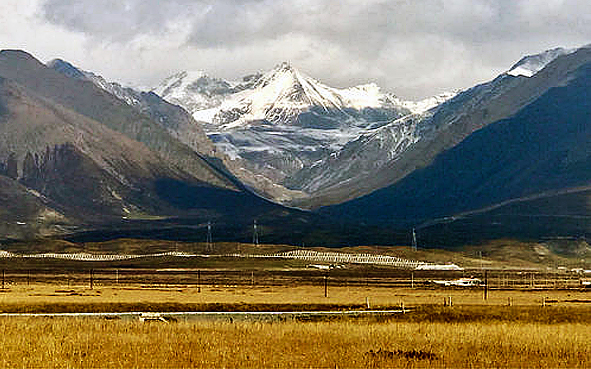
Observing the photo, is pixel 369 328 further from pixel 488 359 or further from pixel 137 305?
pixel 137 305

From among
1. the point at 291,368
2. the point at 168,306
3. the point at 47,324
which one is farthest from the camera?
the point at 168,306

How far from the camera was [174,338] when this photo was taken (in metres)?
56.3

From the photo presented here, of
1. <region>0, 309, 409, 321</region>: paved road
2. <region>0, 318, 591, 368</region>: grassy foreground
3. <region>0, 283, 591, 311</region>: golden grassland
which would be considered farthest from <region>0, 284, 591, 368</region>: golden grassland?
<region>0, 283, 591, 311</region>: golden grassland

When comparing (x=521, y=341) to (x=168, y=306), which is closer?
(x=521, y=341)

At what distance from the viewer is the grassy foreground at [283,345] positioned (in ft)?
153

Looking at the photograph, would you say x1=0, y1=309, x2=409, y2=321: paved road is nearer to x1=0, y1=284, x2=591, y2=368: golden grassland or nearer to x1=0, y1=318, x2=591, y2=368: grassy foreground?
x1=0, y1=284, x2=591, y2=368: golden grassland

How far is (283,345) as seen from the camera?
179 feet

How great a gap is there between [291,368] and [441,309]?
4446cm

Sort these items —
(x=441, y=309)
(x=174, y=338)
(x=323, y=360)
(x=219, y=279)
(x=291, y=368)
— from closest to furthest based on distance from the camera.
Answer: (x=291, y=368) < (x=323, y=360) < (x=174, y=338) < (x=441, y=309) < (x=219, y=279)

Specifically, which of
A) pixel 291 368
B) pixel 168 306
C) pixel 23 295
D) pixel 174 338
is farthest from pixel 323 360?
pixel 23 295

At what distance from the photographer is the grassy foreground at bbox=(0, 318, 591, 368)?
4678 centimetres

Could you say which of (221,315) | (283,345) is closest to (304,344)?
(283,345)

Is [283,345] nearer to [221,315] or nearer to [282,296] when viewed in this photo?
[221,315]

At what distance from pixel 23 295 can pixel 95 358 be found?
3303 inches
